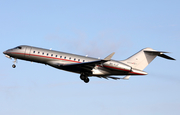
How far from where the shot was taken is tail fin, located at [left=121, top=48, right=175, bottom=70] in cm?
3228

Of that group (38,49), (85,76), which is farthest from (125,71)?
(38,49)

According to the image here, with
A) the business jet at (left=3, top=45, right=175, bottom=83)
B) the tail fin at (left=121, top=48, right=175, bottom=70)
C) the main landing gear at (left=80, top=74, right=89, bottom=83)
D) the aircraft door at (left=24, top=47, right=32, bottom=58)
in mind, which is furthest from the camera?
the main landing gear at (left=80, top=74, right=89, bottom=83)

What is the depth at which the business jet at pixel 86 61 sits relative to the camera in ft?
100

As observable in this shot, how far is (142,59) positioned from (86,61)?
6.44 meters

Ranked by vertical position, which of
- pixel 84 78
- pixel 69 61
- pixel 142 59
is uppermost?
pixel 142 59

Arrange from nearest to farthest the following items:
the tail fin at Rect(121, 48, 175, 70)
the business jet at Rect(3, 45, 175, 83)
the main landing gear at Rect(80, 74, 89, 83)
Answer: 1. the business jet at Rect(3, 45, 175, 83)
2. the tail fin at Rect(121, 48, 175, 70)
3. the main landing gear at Rect(80, 74, 89, 83)

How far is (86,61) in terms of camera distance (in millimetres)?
31812

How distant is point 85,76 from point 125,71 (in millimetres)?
4879

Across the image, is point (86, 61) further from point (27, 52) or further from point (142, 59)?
point (27, 52)

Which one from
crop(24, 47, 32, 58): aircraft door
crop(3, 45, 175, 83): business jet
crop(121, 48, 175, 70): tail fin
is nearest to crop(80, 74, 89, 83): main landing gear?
crop(3, 45, 175, 83): business jet

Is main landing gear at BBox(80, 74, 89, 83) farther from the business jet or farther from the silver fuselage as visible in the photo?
the silver fuselage

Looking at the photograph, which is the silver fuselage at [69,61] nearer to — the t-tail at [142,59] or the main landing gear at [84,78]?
the main landing gear at [84,78]

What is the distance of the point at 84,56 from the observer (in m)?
32.4

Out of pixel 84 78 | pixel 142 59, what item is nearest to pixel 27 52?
pixel 84 78
